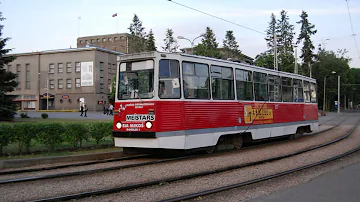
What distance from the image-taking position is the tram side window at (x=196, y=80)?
11.1 m

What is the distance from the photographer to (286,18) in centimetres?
6806

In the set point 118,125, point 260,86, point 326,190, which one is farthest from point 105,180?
point 260,86

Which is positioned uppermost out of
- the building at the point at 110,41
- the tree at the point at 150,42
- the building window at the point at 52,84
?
the building at the point at 110,41

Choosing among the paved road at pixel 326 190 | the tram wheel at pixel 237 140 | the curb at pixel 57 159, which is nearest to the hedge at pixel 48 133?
the curb at pixel 57 159

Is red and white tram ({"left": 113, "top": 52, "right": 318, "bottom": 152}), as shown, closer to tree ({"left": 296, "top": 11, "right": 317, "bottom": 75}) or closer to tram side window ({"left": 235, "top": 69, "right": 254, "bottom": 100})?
tram side window ({"left": 235, "top": 69, "right": 254, "bottom": 100})

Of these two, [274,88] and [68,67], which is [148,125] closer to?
[274,88]

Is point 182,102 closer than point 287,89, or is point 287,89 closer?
point 182,102

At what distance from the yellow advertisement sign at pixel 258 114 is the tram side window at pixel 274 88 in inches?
28.6

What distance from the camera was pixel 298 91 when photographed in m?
18.3

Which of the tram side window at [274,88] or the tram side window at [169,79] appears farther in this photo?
the tram side window at [274,88]

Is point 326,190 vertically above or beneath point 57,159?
beneath

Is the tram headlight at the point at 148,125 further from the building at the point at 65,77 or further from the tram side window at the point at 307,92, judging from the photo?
the building at the point at 65,77

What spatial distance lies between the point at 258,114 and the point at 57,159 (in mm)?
8114

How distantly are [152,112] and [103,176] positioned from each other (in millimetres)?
2734
